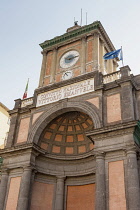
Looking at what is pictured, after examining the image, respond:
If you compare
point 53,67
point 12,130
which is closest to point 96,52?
point 53,67

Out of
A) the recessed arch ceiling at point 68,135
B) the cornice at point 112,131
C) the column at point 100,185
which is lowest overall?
the column at point 100,185

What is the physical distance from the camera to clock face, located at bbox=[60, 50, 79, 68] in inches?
803

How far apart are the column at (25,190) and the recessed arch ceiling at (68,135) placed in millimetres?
2508

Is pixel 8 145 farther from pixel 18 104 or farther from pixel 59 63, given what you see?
pixel 59 63

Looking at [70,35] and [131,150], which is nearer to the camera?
[131,150]

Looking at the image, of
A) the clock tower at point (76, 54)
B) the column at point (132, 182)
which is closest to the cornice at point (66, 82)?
the clock tower at point (76, 54)

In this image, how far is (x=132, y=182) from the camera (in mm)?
12422

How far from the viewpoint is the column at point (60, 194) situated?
17.0m

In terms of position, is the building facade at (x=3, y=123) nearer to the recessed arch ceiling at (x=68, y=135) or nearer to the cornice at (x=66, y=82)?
the cornice at (x=66, y=82)

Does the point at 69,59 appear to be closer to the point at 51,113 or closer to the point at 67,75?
the point at 67,75

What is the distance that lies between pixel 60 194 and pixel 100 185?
501cm

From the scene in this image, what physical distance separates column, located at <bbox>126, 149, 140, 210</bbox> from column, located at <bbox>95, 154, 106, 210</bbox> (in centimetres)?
128

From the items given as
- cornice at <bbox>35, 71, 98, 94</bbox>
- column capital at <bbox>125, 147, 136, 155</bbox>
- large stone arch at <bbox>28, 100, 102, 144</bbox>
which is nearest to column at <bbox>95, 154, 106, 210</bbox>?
column capital at <bbox>125, 147, 136, 155</bbox>

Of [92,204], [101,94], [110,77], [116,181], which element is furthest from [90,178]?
[110,77]
